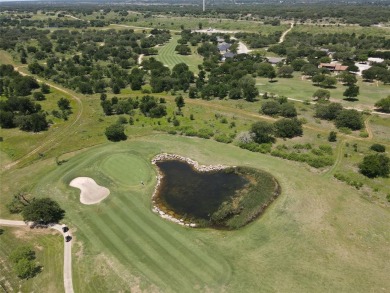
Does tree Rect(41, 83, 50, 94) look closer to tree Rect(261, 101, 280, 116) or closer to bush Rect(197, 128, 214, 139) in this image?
bush Rect(197, 128, 214, 139)

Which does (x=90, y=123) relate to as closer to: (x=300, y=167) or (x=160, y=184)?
(x=160, y=184)

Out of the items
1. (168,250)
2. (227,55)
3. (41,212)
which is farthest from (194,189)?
(227,55)

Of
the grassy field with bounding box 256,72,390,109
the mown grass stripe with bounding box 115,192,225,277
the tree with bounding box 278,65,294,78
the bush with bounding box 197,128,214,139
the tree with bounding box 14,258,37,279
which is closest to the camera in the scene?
the tree with bounding box 14,258,37,279

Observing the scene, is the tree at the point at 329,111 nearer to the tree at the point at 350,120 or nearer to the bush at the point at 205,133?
the tree at the point at 350,120

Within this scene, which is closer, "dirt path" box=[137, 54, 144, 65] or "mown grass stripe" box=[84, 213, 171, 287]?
"mown grass stripe" box=[84, 213, 171, 287]

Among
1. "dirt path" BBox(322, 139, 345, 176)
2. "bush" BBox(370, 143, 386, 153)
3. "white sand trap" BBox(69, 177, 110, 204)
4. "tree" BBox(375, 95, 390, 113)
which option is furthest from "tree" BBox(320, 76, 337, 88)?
"white sand trap" BBox(69, 177, 110, 204)

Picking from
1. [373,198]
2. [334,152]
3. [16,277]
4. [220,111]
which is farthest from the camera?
[220,111]

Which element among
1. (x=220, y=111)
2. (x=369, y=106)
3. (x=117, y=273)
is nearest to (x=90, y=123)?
(x=220, y=111)
